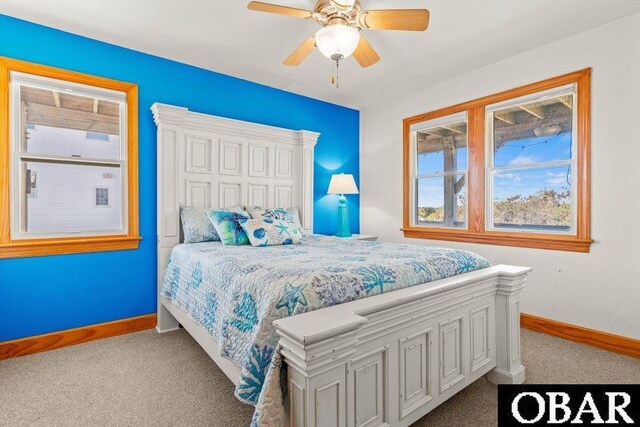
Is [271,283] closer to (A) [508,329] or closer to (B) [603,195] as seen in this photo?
(A) [508,329]

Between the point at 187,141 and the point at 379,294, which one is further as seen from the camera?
the point at 187,141

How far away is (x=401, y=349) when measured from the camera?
1498 millimetres

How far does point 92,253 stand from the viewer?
2.76 m

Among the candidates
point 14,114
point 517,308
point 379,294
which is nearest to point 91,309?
point 14,114

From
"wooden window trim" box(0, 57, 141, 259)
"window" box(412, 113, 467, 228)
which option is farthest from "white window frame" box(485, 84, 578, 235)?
"wooden window trim" box(0, 57, 141, 259)

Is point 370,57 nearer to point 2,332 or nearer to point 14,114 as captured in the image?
point 14,114

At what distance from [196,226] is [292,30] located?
6.10 ft

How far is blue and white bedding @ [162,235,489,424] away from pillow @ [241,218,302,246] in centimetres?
31

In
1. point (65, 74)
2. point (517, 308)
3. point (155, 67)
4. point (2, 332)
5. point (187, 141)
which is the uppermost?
point (155, 67)

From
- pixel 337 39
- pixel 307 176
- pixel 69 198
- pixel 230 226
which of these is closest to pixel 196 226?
pixel 230 226

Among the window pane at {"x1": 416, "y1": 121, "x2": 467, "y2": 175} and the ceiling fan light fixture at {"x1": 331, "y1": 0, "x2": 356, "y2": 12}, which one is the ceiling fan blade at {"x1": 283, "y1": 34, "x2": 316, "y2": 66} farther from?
the window pane at {"x1": 416, "y1": 121, "x2": 467, "y2": 175}

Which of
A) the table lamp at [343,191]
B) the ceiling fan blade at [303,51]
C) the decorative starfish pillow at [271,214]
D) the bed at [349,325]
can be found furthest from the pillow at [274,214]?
the ceiling fan blade at [303,51]

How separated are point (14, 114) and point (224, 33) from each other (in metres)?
1.74

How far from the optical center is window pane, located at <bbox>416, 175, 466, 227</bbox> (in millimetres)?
3670
